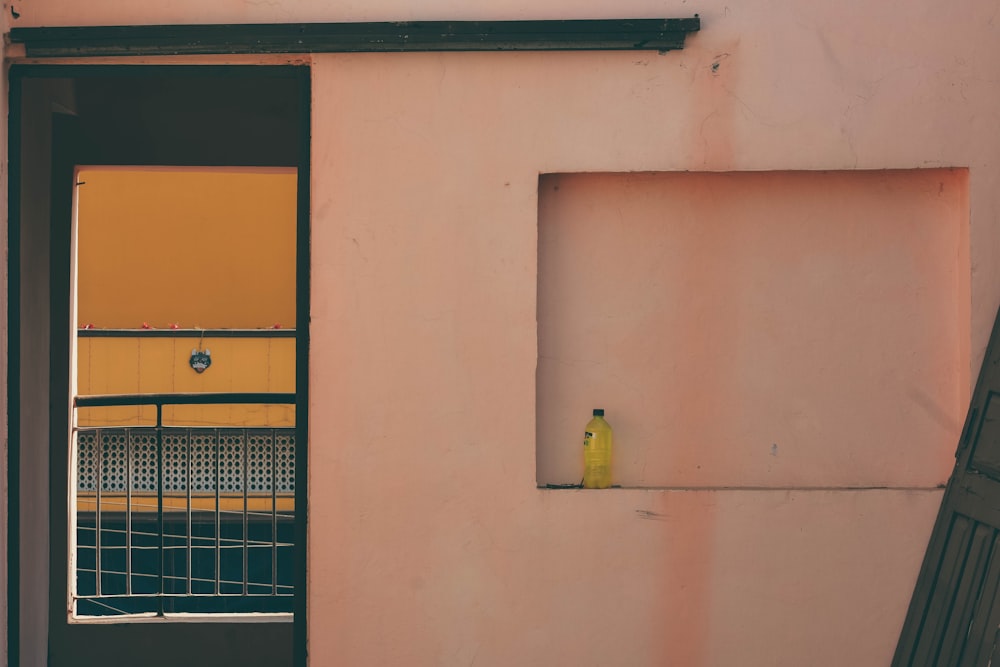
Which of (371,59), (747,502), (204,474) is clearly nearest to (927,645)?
(747,502)

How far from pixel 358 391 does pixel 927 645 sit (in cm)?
258

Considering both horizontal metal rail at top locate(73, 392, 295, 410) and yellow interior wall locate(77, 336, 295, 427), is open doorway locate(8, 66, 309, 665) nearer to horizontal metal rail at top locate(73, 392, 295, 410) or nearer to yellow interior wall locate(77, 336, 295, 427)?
horizontal metal rail at top locate(73, 392, 295, 410)

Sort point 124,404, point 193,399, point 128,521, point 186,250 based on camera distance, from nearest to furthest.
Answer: point 124,404
point 128,521
point 193,399
point 186,250

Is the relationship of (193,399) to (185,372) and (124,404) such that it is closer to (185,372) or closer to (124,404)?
(124,404)

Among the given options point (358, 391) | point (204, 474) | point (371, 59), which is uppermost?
point (371, 59)

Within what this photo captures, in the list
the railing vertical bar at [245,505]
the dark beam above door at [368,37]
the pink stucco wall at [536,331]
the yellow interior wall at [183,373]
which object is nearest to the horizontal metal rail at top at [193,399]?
the railing vertical bar at [245,505]

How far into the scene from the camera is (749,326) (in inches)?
200

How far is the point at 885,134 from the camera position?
16.1 feet

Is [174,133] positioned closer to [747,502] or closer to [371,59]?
[371,59]

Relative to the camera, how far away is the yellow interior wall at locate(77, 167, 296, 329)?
1753 cm

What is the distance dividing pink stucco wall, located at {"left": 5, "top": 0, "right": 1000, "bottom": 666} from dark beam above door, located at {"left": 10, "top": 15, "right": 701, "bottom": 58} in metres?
0.07

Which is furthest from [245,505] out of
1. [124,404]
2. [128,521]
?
[124,404]

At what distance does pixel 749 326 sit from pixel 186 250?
14.0 meters

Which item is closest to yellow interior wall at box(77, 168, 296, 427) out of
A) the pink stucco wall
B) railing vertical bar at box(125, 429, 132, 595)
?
railing vertical bar at box(125, 429, 132, 595)
